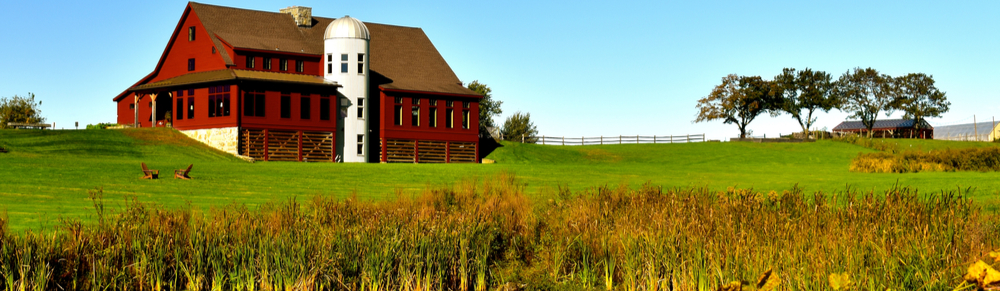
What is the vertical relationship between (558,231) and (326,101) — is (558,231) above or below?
below

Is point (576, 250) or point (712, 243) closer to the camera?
point (712, 243)

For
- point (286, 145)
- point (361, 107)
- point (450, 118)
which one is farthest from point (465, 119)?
point (286, 145)

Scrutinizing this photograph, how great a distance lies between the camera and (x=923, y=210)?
12227 mm

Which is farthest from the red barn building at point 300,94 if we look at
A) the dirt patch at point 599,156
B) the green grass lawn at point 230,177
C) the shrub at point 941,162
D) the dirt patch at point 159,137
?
the shrub at point 941,162

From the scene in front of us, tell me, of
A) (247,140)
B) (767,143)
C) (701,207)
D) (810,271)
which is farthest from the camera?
(767,143)

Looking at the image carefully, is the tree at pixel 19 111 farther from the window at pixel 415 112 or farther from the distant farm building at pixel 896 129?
the distant farm building at pixel 896 129

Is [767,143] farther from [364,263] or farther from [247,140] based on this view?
[364,263]

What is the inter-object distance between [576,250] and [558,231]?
2.66 feet

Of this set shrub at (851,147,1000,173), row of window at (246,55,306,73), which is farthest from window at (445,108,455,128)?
shrub at (851,147,1000,173)

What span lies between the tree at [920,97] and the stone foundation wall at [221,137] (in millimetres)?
77003

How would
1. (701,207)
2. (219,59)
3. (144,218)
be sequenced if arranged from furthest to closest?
(219,59) < (701,207) < (144,218)

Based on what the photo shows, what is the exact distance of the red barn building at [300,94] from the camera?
41875 millimetres

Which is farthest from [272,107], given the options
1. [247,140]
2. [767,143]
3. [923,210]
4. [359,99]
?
[767,143]

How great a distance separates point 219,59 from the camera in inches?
1734
